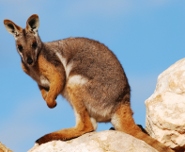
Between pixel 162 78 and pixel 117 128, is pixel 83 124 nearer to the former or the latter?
pixel 117 128

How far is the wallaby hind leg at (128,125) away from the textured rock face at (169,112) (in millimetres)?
185

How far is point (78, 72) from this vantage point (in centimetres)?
1083

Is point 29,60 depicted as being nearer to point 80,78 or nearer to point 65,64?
point 65,64

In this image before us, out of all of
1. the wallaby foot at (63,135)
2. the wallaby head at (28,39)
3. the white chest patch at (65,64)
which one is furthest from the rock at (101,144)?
the wallaby head at (28,39)

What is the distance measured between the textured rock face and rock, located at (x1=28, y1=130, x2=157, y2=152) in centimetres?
53

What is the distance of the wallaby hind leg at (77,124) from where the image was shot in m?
10.0

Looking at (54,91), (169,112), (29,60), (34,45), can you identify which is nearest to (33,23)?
(34,45)

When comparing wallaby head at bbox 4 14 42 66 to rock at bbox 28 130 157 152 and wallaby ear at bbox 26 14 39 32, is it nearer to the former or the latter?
wallaby ear at bbox 26 14 39 32

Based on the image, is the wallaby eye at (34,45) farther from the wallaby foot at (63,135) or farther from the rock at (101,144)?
the rock at (101,144)

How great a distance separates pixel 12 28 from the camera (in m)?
11.5

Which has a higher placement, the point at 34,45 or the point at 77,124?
the point at 34,45

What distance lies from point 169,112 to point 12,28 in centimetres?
406

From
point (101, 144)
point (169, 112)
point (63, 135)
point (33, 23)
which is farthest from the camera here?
point (33, 23)

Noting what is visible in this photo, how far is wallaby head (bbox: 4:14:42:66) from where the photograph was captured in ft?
36.3
